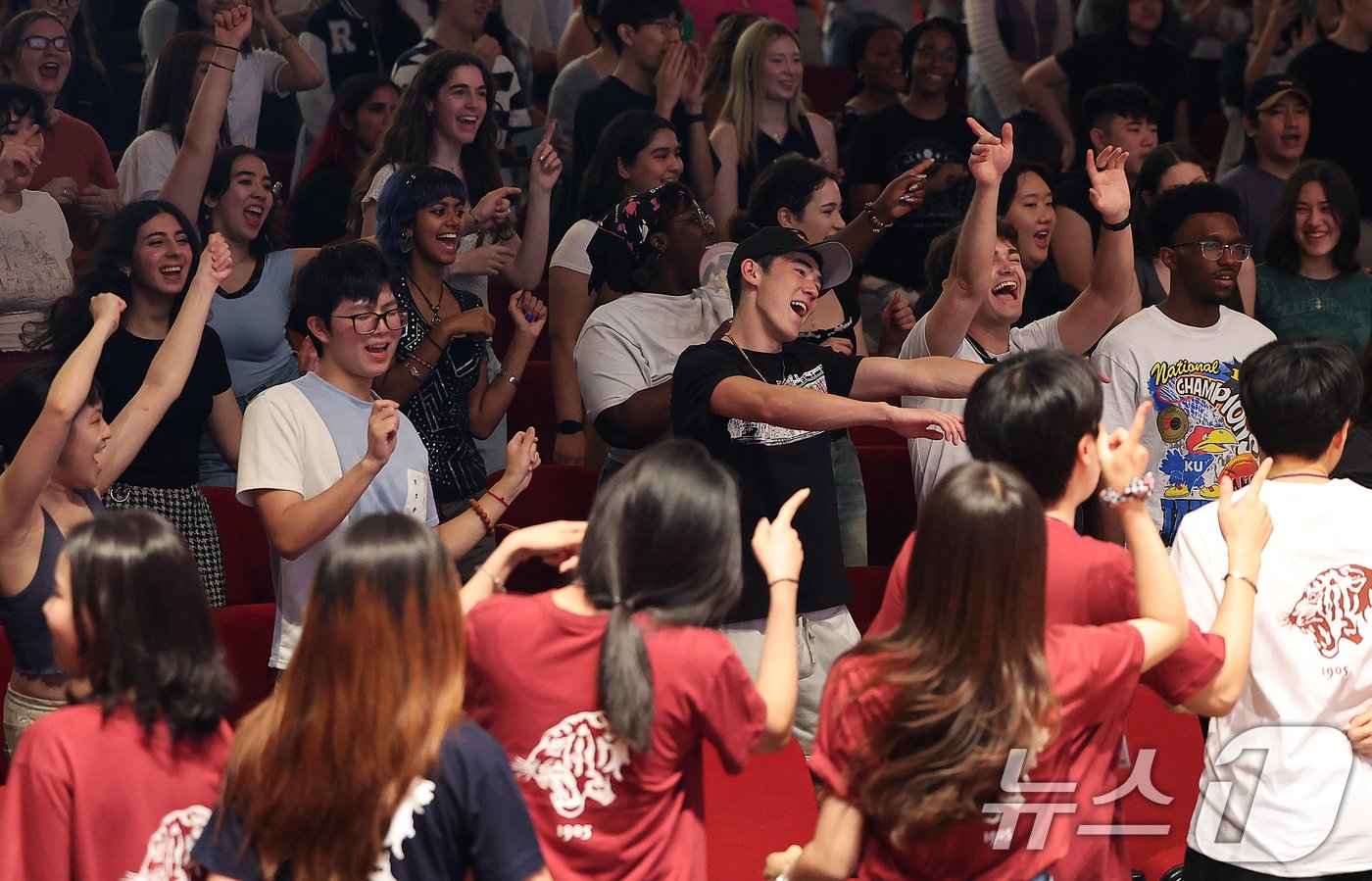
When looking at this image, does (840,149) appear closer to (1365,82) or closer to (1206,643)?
(1365,82)

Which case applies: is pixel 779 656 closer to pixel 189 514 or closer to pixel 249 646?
pixel 249 646

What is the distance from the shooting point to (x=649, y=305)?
395cm

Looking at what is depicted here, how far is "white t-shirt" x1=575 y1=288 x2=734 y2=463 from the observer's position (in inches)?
151

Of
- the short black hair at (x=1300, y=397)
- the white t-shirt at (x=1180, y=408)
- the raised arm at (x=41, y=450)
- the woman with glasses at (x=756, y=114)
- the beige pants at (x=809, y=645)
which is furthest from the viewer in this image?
the woman with glasses at (x=756, y=114)

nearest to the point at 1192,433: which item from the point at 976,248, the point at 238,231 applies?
the point at 976,248

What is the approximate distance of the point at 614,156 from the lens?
465 centimetres

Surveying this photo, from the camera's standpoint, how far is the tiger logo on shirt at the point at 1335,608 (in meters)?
2.42

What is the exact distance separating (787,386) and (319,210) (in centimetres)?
253

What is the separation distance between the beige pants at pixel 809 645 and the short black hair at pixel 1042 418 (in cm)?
106

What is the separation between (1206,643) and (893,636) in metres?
0.45

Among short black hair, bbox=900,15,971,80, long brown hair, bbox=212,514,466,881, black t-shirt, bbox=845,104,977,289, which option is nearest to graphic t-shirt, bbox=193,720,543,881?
long brown hair, bbox=212,514,466,881

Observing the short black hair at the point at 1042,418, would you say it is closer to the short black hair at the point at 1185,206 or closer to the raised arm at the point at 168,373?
the raised arm at the point at 168,373

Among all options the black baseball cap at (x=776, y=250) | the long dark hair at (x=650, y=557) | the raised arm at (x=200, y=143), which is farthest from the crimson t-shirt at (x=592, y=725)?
the raised arm at (x=200, y=143)

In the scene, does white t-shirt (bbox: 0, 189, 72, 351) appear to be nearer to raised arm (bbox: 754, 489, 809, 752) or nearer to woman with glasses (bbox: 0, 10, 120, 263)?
woman with glasses (bbox: 0, 10, 120, 263)
